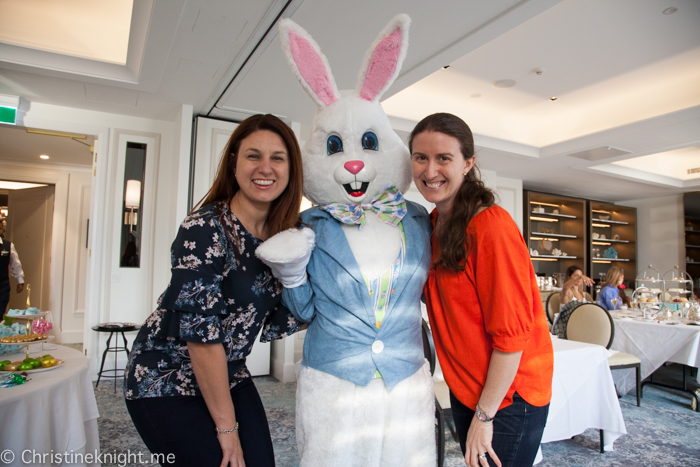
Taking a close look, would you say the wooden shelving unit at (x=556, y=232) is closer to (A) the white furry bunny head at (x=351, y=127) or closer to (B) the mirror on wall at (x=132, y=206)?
(B) the mirror on wall at (x=132, y=206)

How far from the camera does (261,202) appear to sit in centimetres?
125

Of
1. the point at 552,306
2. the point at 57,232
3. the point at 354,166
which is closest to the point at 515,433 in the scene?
the point at 354,166

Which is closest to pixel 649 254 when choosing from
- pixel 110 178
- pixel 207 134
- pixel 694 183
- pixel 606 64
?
pixel 694 183

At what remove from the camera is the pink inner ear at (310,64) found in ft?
4.23

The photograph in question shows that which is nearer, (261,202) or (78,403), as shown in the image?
(261,202)

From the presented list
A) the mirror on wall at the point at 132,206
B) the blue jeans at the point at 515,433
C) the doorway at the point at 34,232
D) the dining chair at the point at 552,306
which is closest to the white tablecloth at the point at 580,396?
the blue jeans at the point at 515,433

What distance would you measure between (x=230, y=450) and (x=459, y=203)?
3.00ft

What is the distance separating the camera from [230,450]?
3.77 feet

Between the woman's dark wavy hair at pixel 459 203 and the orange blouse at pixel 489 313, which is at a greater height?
the woman's dark wavy hair at pixel 459 203

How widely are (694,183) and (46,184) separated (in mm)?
10281

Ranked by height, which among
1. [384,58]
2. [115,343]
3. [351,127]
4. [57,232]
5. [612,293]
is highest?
[384,58]

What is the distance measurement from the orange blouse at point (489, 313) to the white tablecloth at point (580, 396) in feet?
4.29

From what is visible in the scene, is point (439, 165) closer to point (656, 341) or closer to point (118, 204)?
point (656, 341)

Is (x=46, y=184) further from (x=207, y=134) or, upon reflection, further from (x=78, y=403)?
(x=78, y=403)
